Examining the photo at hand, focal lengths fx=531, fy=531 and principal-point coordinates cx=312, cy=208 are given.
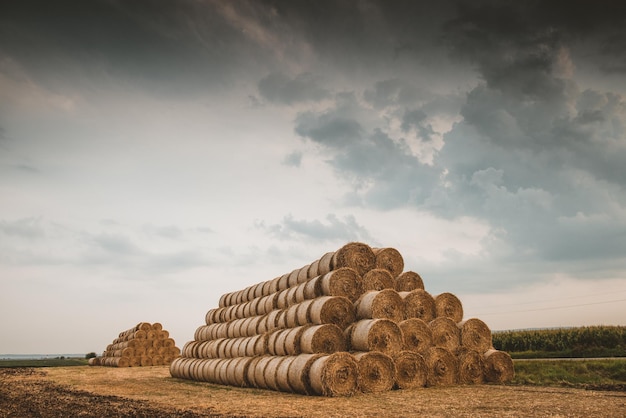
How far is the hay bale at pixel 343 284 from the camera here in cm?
1405

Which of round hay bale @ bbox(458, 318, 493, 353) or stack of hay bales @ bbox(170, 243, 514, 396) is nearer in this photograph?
stack of hay bales @ bbox(170, 243, 514, 396)

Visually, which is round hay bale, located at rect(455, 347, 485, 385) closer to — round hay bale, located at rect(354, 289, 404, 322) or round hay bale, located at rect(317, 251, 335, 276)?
round hay bale, located at rect(354, 289, 404, 322)

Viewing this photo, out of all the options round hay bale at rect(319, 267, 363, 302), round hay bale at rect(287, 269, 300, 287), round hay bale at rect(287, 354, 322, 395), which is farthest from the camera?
round hay bale at rect(287, 269, 300, 287)

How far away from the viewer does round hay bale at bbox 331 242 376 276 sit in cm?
1471

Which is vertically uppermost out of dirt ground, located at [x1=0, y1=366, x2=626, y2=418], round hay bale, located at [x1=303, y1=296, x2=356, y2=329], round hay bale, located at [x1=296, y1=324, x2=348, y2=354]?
round hay bale, located at [x1=303, y1=296, x2=356, y2=329]

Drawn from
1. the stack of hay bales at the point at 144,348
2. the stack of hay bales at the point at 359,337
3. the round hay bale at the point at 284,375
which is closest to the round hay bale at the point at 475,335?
the stack of hay bales at the point at 359,337

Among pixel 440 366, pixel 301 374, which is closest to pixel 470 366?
pixel 440 366

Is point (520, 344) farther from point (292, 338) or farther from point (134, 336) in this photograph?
point (134, 336)

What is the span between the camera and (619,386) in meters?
12.6

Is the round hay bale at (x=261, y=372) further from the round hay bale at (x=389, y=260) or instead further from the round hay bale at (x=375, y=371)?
the round hay bale at (x=389, y=260)

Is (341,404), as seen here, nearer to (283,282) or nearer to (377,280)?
(377,280)

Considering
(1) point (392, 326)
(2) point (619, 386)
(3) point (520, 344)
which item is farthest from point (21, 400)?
(3) point (520, 344)

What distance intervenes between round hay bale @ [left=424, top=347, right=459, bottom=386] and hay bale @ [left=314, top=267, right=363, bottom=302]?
2.39m

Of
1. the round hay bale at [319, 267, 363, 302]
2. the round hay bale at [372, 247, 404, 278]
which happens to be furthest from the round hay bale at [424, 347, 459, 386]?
the round hay bale at [372, 247, 404, 278]
